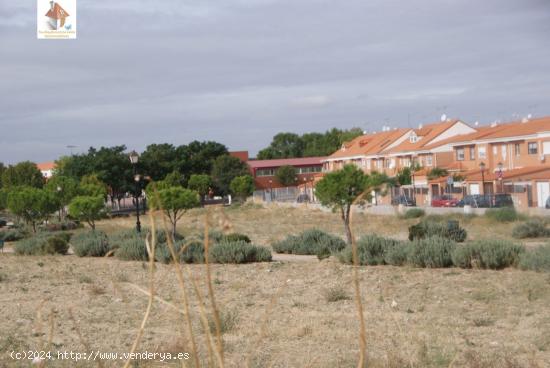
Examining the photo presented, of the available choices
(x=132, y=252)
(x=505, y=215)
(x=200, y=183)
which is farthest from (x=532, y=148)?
(x=132, y=252)

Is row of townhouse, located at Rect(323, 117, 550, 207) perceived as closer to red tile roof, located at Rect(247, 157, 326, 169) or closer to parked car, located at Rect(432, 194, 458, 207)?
parked car, located at Rect(432, 194, 458, 207)

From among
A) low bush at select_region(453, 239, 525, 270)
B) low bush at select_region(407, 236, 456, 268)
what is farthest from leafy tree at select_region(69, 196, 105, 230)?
low bush at select_region(453, 239, 525, 270)

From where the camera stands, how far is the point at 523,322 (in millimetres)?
8836

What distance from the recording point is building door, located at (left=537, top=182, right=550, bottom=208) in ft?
150

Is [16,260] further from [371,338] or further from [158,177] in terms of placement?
[158,177]

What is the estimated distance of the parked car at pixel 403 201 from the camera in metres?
56.4

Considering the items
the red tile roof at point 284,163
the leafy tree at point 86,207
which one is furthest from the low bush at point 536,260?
the red tile roof at point 284,163

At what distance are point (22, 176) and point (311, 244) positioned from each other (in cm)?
6839

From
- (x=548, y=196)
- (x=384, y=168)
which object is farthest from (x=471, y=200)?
(x=384, y=168)

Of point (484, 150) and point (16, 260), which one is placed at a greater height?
point (484, 150)

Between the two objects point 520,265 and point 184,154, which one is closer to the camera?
point 520,265

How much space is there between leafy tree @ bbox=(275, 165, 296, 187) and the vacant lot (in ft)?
260

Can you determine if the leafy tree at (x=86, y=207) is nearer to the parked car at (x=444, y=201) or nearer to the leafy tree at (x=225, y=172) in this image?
the parked car at (x=444, y=201)

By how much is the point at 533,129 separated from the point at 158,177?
2005 inches
